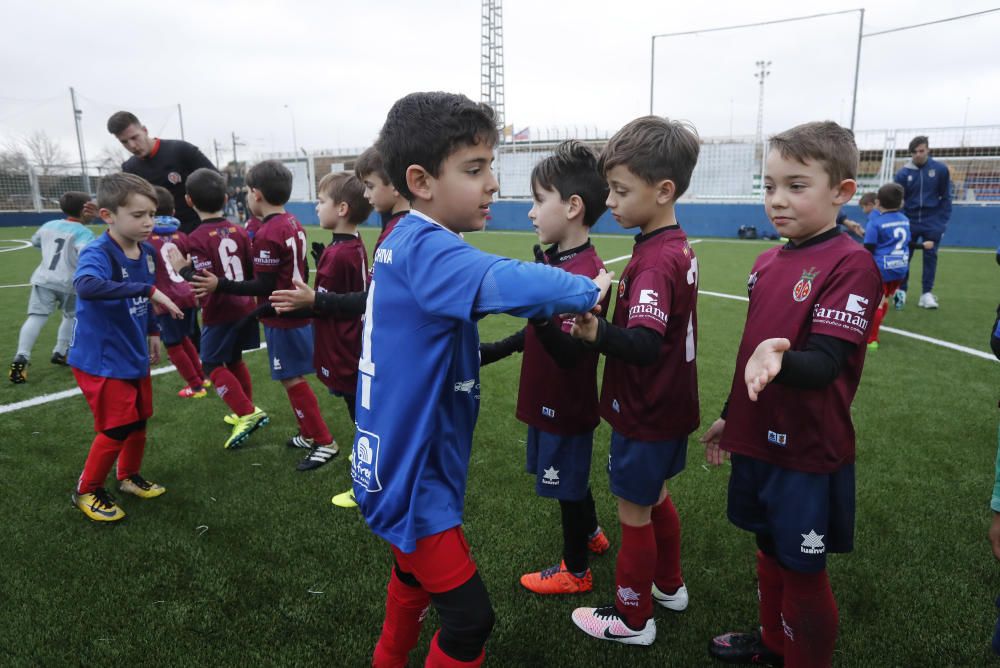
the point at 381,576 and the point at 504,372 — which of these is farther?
the point at 504,372

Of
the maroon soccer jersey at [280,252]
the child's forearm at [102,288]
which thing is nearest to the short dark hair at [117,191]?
the child's forearm at [102,288]

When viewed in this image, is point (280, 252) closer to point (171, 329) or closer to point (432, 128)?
point (171, 329)

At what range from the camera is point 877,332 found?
23.0 ft

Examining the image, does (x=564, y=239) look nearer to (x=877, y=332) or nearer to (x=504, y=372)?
(x=504, y=372)

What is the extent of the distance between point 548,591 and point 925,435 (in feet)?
10.9

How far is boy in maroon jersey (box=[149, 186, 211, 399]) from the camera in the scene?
5129mm

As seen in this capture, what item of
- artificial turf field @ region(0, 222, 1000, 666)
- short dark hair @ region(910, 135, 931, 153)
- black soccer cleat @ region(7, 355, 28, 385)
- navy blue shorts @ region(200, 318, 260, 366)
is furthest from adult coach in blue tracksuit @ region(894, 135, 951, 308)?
black soccer cleat @ region(7, 355, 28, 385)

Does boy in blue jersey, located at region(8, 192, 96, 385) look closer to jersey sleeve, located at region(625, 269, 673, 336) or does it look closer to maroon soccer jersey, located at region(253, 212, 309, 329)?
maroon soccer jersey, located at region(253, 212, 309, 329)

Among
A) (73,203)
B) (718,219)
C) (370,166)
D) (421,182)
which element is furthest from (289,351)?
(718,219)

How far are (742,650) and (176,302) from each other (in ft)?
16.9

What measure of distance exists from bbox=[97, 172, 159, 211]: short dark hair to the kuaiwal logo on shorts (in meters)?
3.61

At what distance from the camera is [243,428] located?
436cm

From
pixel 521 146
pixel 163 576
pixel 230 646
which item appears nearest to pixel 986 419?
pixel 230 646

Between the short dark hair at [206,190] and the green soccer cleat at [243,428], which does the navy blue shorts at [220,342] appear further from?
the short dark hair at [206,190]
